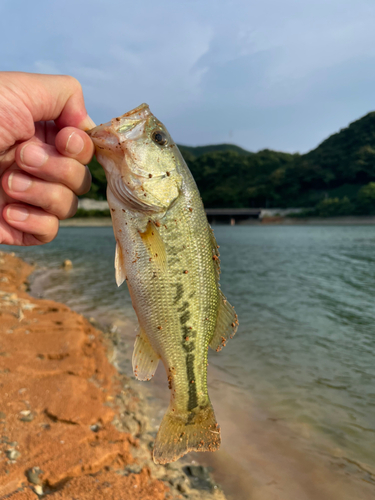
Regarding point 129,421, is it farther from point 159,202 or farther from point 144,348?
point 159,202

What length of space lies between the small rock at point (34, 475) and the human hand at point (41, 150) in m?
2.34

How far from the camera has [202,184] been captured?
145 meters

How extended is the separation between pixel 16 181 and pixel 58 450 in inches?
117

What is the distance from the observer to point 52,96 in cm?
259

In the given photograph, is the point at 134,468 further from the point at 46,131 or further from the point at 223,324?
the point at 46,131

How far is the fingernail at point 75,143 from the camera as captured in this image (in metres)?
2.44

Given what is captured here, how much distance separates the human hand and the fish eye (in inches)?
20.8

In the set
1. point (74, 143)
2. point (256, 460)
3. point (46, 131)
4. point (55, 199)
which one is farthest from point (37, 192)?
point (256, 460)

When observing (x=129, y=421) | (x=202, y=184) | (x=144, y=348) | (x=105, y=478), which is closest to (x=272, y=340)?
(x=129, y=421)

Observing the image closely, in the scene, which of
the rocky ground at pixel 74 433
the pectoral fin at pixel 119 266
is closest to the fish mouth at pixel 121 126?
the pectoral fin at pixel 119 266

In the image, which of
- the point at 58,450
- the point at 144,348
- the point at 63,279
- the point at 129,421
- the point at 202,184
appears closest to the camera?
the point at 144,348

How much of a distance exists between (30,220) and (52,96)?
1.11 m

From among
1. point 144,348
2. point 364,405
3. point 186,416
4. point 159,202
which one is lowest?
point 364,405

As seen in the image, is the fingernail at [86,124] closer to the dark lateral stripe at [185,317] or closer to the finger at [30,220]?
the finger at [30,220]
